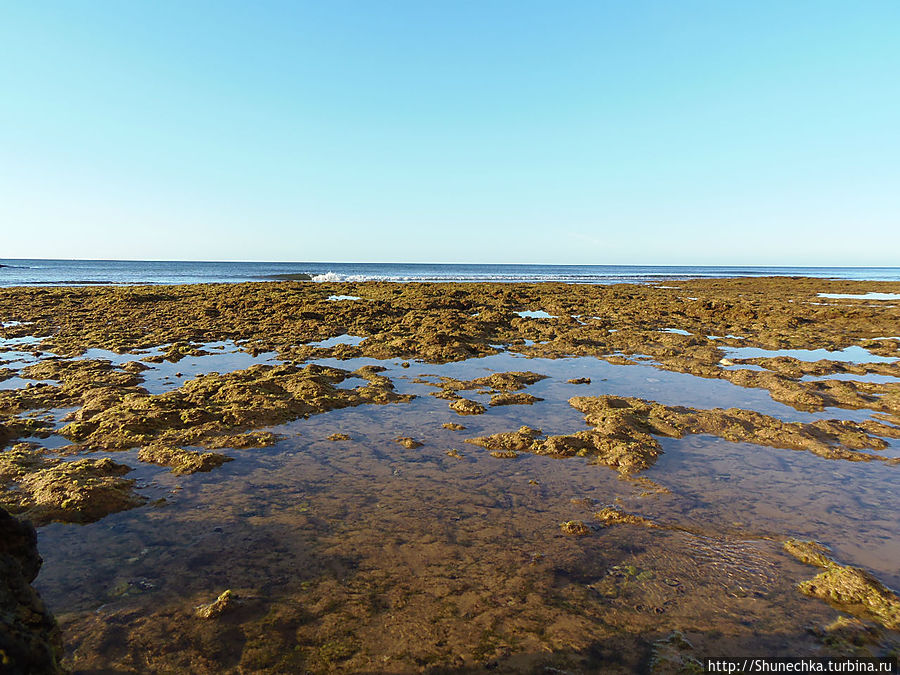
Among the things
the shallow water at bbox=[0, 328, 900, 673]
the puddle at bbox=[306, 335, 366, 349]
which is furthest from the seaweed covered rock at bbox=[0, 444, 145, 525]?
the puddle at bbox=[306, 335, 366, 349]

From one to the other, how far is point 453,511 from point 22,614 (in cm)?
343

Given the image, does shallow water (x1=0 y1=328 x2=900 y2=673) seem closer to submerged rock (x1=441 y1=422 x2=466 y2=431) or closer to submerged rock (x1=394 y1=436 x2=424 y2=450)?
submerged rock (x1=394 y1=436 x2=424 y2=450)

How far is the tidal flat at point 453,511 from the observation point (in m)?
3.10

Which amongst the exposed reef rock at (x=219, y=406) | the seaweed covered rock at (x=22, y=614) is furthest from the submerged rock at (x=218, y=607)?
the exposed reef rock at (x=219, y=406)

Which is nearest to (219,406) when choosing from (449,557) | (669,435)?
(449,557)

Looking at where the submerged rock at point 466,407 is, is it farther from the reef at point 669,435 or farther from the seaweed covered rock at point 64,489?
the seaweed covered rock at point 64,489

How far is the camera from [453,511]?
4801 millimetres

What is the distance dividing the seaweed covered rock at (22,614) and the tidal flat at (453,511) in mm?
263

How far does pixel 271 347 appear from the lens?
1320 centimetres

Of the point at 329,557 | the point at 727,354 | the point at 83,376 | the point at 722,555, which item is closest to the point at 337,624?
the point at 329,557

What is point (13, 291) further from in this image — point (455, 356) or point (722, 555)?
point (722, 555)

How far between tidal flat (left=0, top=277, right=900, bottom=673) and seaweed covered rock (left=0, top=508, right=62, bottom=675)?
26 centimetres

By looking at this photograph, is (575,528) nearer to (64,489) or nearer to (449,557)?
(449,557)

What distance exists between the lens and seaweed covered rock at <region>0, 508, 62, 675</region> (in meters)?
2.01
